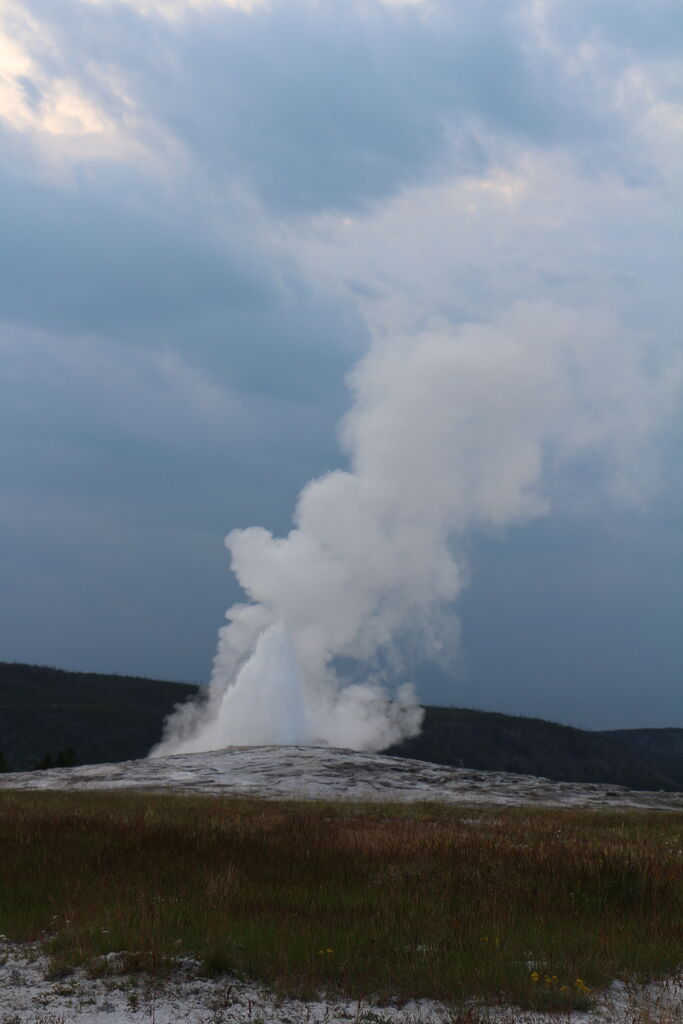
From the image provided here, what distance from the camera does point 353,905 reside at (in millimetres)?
9344

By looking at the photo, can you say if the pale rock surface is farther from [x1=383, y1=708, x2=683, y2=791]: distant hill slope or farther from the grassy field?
[x1=383, y1=708, x2=683, y2=791]: distant hill slope

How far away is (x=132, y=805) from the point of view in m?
23.1

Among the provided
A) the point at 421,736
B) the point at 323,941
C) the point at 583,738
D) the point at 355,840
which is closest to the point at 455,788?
the point at 355,840

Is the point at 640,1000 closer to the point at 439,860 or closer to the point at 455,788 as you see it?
the point at 439,860

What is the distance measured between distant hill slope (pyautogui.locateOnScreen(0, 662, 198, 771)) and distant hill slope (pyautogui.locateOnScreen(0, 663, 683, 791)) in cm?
13

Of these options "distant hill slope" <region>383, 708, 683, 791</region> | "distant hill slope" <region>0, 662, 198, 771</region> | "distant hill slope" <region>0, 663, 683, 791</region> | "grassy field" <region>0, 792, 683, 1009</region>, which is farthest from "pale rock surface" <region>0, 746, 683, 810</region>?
"distant hill slope" <region>383, 708, 683, 791</region>

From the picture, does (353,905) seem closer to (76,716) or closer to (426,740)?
(426,740)

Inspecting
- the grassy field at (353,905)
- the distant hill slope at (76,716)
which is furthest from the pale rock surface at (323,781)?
the distant hill slope at (76,716)

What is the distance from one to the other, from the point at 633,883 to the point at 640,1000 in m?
4.59

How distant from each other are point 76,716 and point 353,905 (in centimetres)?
11885

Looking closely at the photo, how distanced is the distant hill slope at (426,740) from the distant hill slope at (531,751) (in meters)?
0.14

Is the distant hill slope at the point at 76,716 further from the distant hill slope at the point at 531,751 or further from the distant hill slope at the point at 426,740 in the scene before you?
the distant hill slope at the point at 531,751

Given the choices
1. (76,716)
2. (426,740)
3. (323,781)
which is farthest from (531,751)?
(323,781)

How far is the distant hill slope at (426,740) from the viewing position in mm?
110688
